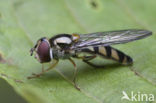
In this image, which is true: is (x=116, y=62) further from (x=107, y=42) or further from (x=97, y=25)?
(x=97, y=25)

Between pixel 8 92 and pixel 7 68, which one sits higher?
pixel 7 68

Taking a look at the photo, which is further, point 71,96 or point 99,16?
point 99,16

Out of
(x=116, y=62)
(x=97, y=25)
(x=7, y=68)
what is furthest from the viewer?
(x=97, y=25)

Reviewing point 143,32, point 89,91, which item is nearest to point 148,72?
point 143,32

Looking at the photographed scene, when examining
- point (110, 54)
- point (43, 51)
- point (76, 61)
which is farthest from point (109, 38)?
point (43, 51)

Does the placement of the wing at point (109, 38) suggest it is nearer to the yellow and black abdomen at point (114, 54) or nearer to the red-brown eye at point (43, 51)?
the yellow and black abdomen at point (114, 54)

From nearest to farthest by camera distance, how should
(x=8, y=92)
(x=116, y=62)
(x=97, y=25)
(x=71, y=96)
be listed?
(x=71, y=96)
(x=116, y=62)
(x=8, y=92)
(x=97, y=25)

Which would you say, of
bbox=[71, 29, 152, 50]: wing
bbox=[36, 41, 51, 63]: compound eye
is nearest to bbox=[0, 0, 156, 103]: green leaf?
bbox=[36, 41, 51, 63]: compound eye
